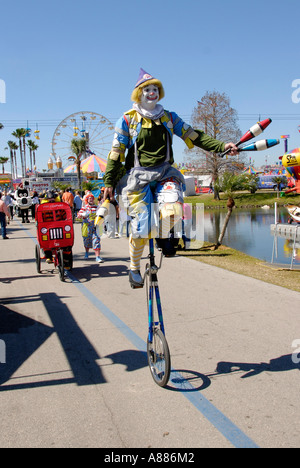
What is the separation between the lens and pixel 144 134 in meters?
3.97

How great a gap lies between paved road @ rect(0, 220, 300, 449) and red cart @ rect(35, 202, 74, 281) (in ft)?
5.81

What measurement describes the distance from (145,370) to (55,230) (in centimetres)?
564

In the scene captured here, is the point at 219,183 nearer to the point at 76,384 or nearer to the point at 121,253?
the point at 121,253

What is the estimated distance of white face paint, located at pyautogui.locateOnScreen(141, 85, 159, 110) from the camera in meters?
4.02

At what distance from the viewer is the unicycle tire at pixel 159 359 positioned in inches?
141

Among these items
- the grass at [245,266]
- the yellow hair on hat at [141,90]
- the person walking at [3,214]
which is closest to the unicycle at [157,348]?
the yellow hair on hat at [141,90]

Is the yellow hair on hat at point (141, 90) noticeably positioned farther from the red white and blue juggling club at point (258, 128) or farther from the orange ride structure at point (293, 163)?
the orange ride structure at point (293, 163)

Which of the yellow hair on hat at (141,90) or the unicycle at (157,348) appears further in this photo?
the yellow hair on hat at (141,90)

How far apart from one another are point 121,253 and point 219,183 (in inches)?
1261

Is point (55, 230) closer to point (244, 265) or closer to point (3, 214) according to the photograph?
point (244, 265)

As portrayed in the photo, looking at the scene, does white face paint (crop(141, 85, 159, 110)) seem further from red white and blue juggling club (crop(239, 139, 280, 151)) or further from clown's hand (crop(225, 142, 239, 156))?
red white and blue juggling club (crop(239, 139, 280, 151))

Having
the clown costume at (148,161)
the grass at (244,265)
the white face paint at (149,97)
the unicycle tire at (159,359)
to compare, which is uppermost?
the white face paint at (149,97)

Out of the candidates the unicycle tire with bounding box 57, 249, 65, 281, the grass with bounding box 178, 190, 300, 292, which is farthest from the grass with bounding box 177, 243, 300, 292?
the unicycle tire with bounding box 57, 249, 65, 281

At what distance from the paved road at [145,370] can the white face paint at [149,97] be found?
2466 millimetres
